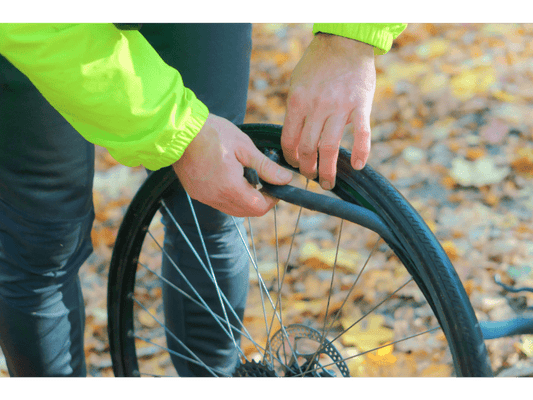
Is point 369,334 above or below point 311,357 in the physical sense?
above

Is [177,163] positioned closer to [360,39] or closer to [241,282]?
[360,39]

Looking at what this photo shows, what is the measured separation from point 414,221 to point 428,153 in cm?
157

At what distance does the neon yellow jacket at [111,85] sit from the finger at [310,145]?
0.52 feet

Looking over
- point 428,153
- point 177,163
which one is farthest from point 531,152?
point 177,163

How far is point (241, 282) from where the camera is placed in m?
1.24

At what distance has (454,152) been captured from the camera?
2.12 m

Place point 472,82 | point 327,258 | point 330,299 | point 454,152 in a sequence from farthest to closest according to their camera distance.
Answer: point 472,82 < point 454,152 < point 327,258 < point 330,299

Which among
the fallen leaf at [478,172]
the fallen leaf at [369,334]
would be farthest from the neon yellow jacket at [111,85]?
the fallen leaf at [478,172]

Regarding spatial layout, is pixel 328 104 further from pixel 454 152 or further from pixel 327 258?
pixel 454 152

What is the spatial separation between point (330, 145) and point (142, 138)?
0.27m

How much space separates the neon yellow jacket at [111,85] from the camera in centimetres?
67

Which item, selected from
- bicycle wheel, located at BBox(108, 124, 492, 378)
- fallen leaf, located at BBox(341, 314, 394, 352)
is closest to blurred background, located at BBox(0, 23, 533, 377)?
bicycle wheel, located at BBox(108, 124, 492, 378)

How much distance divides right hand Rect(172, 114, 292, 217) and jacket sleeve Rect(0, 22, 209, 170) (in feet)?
0.09

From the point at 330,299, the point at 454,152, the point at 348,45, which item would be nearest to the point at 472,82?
the point at 454,152
